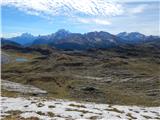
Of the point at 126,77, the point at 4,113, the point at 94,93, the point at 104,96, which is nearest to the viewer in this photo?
the point at 4,113

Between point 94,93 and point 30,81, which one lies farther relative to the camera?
point 30,81

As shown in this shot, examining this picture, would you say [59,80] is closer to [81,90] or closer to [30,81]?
[30,81]

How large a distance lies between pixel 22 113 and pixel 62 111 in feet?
15.8

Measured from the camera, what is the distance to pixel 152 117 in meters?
41.7

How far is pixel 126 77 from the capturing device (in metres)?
169

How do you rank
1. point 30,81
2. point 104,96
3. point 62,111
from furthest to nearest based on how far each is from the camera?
point 30,81 < point 104,96 < point 62,111

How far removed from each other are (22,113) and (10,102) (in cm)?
773

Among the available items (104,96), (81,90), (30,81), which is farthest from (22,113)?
(30,81)

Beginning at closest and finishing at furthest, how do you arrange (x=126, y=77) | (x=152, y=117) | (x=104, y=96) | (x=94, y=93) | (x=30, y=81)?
(x=152, y=117), (x=104, y=96), (x=94, y=93), (x=30, y=81), (x=126, y=77)

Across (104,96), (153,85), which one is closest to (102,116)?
(104,96)

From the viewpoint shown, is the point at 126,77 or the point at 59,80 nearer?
the point at 59,80

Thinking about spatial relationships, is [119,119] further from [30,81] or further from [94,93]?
[30,81]

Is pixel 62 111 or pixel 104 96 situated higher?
pixel 62 111

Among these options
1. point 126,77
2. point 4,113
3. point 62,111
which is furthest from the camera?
point 126,77
